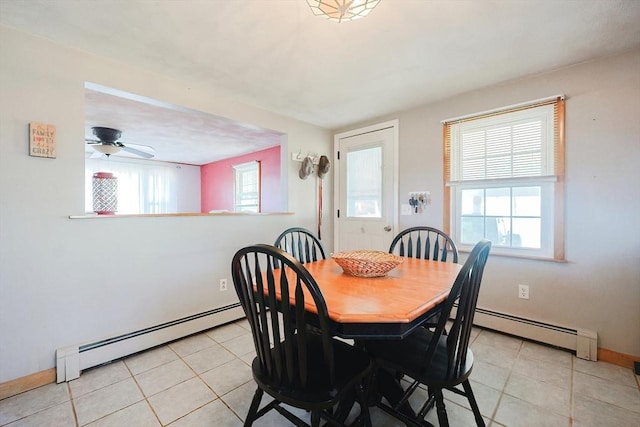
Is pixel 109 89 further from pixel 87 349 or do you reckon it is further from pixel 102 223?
pixel 87 349

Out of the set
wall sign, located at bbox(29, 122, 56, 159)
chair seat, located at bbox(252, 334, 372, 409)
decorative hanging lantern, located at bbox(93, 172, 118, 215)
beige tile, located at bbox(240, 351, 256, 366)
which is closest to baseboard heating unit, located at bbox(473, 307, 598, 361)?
chair seat, located at bbox(252, 334, 372, 409)

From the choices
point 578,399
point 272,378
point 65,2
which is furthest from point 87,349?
point 578,399

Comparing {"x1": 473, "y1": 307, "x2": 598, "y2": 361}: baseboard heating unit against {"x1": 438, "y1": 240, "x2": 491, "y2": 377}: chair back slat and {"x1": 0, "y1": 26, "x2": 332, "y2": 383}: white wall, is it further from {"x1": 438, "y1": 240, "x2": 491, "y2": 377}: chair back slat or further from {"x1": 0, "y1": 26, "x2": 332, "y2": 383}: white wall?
{"x1": 0, "y1": 26, "x2": 332, "y2": 383}: white wall

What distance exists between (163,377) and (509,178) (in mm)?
3040

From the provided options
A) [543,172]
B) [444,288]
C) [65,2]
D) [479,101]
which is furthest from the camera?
[479,101]

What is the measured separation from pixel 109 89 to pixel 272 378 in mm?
2243

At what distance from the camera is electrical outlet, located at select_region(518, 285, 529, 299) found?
2.33 meters

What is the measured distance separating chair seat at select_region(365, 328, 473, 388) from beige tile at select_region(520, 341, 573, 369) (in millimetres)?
1210

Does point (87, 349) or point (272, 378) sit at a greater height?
point (272, 378)

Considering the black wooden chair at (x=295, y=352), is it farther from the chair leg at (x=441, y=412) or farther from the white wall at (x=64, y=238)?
the white wall at (x=64, y=238)

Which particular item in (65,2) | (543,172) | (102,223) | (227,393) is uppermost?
(65,2)

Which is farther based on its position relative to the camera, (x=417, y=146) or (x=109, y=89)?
(x=417, y=146)

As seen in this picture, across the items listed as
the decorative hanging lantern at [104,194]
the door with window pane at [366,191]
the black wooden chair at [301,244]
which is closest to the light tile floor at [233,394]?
the black wooden chair at [301,244]

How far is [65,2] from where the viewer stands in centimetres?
146
